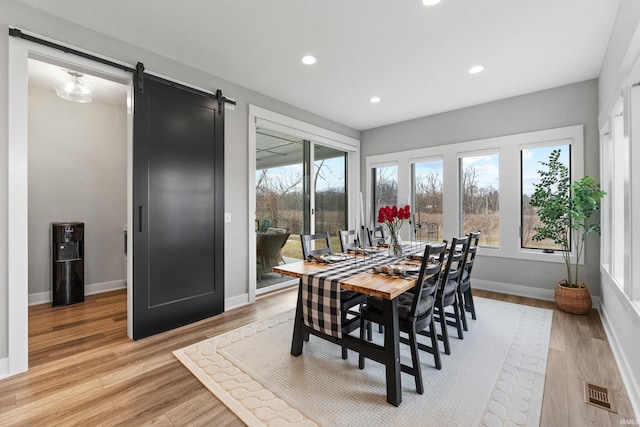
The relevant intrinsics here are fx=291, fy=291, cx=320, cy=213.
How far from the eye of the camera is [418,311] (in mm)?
2033

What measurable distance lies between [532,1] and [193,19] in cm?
264

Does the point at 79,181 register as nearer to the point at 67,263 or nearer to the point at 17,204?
the point at 67,263

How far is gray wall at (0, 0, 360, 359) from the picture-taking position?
2.12 meters

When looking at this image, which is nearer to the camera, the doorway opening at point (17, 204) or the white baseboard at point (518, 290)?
the doorway opening at point (17, 204)

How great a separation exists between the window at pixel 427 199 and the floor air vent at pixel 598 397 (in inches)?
116

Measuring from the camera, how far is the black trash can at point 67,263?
12.0 ft

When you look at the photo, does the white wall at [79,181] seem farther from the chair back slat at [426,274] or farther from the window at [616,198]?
the window at [616,198]

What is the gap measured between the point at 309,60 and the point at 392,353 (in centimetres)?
283

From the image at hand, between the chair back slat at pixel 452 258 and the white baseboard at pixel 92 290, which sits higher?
the chair back slat at pixel 452 258

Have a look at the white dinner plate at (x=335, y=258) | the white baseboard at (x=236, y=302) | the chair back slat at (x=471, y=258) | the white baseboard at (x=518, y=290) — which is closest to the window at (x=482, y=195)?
A: the white baseboard at (x=518, y=290)

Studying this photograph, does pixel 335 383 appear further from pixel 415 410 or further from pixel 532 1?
pixel 532 1

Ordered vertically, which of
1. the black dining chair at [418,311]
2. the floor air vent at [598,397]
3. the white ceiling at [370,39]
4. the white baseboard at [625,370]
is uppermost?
the white ceiling at [370,39]

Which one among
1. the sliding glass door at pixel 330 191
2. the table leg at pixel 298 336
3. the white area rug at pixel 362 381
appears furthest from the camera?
the sliding glass door at pixel 330 191

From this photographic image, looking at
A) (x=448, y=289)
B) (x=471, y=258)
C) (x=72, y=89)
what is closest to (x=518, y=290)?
(x=471, y=258)
